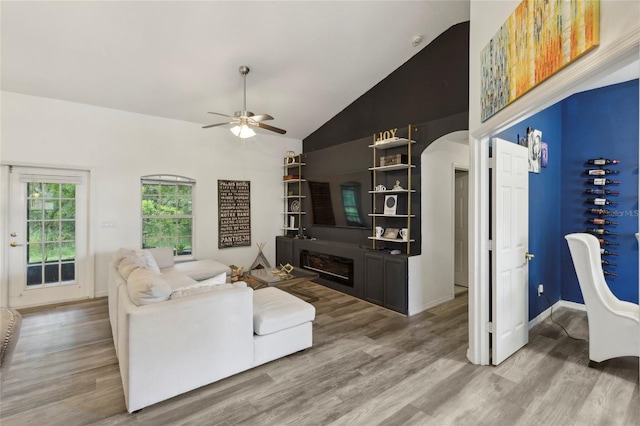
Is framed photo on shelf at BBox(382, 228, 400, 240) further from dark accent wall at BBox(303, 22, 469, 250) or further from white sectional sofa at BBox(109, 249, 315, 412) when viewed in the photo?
white sectional sofa at BBox(109, 249, 315, 412)

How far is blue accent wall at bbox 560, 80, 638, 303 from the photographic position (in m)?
3.51

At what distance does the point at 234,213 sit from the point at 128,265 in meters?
2.95

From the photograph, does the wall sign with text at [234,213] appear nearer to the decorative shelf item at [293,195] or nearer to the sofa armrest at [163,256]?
the decorative shelf item at [293,195]

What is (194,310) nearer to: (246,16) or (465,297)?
(246,16)

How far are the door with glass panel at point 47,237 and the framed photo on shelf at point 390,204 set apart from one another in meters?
4.56

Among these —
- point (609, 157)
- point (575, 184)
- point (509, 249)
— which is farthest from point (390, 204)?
point (609, 157)

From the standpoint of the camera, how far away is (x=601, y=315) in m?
2.58

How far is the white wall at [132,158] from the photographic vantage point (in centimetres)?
412

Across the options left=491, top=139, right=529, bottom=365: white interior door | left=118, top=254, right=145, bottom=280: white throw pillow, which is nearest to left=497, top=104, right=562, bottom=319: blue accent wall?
left=491, top=139, right=529, bottom=365: white interior door

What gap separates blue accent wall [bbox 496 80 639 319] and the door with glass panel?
19.5 ft

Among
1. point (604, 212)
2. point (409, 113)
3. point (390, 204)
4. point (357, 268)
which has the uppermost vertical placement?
point (409, 113)

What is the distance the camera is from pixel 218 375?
2326 mm

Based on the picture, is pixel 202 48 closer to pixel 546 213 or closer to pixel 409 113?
pixel 409 113

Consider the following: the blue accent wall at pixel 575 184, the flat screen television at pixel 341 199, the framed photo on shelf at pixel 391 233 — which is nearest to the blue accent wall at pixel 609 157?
the blue accent wall at pixel 575 184
